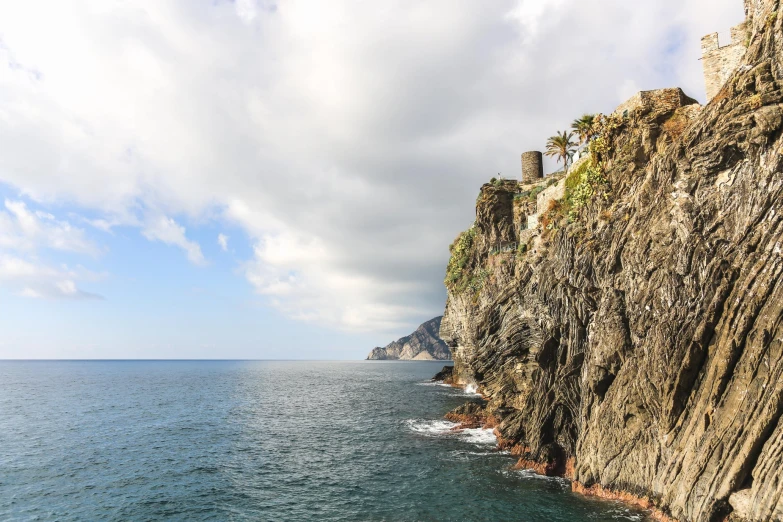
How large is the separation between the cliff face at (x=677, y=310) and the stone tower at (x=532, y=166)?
114ft

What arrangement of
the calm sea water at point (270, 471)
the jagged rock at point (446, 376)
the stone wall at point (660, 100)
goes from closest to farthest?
the calm sea water at point (270, 471) < the stone wall at point (660, 100) < the jagged rock at point (446, 376)

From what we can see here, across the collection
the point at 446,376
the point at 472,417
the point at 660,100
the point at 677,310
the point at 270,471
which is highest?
the point at 660,100

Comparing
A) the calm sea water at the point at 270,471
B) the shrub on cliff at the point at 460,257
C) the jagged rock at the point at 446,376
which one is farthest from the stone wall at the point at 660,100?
the jagged rock at the point at 446,376

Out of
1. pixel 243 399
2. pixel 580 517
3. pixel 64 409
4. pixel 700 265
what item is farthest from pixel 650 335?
pixel 64 409

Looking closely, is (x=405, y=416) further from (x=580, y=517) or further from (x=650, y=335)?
(x=650, y=335)

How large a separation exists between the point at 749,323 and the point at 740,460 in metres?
6.39

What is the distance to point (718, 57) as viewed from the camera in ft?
91.9

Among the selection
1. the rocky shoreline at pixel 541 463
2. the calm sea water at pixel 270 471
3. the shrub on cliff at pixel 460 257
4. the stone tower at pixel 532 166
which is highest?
the stone tower at pixel 532 166

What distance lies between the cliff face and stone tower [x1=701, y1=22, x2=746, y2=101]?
1154 mm

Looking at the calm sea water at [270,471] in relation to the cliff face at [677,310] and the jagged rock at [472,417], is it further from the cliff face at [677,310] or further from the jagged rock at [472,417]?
the cliff face at [677,310]

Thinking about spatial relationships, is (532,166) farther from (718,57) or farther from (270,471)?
(270,471)

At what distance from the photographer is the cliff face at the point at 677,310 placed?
61.8 ft

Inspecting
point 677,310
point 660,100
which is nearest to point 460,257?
point 660,100

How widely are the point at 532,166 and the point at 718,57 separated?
41764 millimetres
